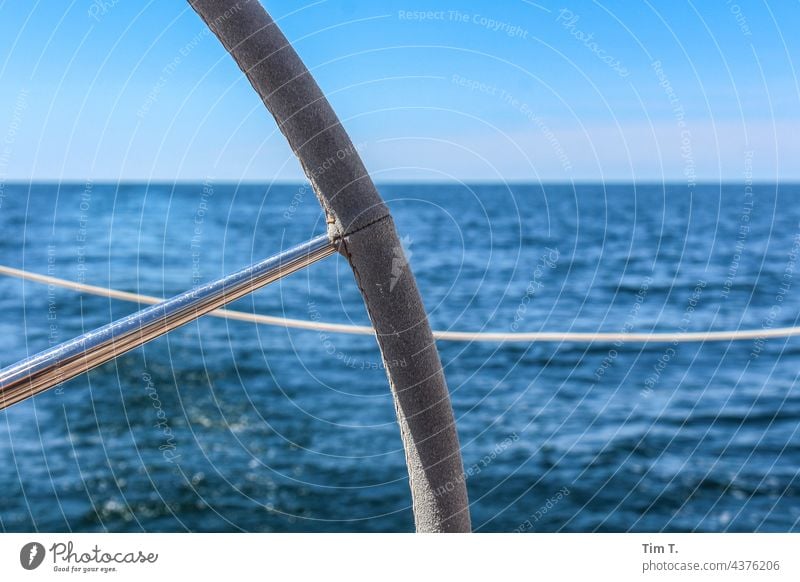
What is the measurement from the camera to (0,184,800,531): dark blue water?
4508 mm

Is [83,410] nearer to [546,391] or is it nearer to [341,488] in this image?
[341,488]

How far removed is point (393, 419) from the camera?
18.6 ft

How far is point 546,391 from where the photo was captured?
6.44 m

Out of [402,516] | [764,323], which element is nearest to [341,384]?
[402,516]

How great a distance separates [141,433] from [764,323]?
18.9 feet
